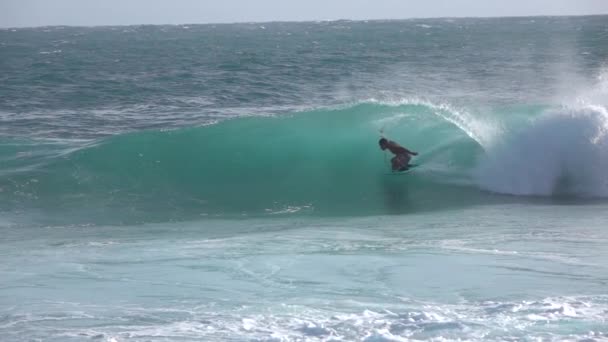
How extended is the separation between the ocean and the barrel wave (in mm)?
42

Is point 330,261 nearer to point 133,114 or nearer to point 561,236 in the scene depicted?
point 561,236

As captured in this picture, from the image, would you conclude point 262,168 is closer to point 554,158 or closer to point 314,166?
point 314,166

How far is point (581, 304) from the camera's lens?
6.71m

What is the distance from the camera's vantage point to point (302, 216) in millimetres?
12594

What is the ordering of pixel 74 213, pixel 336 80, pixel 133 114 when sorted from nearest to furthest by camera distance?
1. pixel 74 213
2. pixel 133 114
3. pixel 336 80

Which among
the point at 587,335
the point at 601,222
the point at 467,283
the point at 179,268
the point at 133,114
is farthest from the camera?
the point at 133,114

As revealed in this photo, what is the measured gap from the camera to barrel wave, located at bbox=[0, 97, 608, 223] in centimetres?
1330

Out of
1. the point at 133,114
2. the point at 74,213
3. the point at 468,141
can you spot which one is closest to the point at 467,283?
the point at 74,213

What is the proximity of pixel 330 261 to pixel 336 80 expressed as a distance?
2358 centimetres

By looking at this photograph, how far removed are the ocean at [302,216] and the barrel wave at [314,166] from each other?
4 centimetres

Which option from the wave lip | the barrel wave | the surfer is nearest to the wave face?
the barrel wave

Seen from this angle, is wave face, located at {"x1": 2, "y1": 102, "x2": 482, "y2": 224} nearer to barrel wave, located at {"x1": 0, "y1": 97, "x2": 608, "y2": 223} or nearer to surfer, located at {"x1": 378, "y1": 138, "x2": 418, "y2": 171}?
barrel wave, located at {"x1": 0, "y1": 97, "x2": 608, "y2": 223}

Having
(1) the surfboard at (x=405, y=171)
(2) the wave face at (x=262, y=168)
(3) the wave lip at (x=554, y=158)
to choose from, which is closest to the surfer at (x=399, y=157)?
(1) the surfboard at (x=405, y=171)

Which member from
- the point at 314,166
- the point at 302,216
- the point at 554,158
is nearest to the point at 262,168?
the point at 314,166
